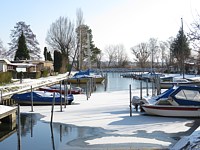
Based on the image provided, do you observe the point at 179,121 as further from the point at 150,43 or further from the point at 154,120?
the point at 150,43

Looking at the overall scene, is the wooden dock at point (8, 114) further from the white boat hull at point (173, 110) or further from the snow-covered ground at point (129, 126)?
the white boat hull at point (173, 110)

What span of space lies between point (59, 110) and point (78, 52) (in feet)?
252

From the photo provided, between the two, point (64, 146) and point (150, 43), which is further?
point (150, 43)

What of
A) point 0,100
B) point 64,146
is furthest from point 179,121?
point 0,100

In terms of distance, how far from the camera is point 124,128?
681 inches

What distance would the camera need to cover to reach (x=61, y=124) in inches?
742

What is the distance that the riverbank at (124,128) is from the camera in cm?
1420

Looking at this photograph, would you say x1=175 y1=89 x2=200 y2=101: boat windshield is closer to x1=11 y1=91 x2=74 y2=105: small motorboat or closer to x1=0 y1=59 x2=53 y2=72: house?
x1=11 y1=91 x2=74 y2=105: small motorboat

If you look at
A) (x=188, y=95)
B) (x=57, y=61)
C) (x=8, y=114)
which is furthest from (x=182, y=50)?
(x=8, y=114)

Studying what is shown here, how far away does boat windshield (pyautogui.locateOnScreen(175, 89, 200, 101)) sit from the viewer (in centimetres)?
2055

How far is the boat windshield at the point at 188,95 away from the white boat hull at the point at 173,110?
0.79 metres

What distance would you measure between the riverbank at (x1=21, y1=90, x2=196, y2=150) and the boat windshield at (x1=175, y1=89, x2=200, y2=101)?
1562 mm

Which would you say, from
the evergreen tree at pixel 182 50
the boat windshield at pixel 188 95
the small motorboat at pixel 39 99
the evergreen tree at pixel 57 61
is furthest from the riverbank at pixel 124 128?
the evergreen tree at pixel 57 61

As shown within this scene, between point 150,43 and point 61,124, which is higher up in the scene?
point 150,43
